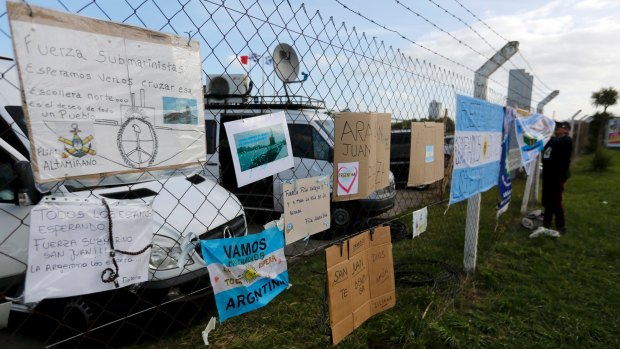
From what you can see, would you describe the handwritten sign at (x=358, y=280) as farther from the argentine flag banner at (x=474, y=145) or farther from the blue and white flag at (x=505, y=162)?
the blue and white flag at (x=505, y=162)

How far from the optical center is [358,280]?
2287mm

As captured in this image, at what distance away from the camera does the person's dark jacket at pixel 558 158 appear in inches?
243

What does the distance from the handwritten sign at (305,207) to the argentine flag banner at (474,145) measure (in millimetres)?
1429

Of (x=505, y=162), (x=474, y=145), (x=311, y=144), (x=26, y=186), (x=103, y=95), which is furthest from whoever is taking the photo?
(x=311, y=144)

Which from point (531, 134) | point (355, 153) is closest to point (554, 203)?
point (531, 134)

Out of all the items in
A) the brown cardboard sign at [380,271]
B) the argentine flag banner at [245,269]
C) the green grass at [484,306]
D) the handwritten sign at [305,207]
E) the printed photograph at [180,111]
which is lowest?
the green grass at [484,306]

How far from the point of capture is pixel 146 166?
50.7 inches

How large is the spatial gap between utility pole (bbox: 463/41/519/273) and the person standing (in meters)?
2.96

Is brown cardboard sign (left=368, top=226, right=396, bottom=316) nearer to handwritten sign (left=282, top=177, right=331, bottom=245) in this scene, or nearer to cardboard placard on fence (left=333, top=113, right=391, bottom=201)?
cardboard placard on fence (left=333, top=113, right=391, bottom=201)

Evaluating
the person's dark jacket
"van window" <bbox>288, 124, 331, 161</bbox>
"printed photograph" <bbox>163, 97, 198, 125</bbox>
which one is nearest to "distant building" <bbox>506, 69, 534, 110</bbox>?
the person's dark jacket

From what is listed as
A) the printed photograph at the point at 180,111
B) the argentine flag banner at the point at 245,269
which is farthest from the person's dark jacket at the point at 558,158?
the printed photograph at the point at 180,111

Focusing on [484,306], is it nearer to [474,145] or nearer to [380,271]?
[474,145]

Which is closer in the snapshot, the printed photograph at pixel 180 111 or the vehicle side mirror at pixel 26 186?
the printed photograph at pixel 180 111

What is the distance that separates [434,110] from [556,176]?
411 cm
